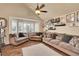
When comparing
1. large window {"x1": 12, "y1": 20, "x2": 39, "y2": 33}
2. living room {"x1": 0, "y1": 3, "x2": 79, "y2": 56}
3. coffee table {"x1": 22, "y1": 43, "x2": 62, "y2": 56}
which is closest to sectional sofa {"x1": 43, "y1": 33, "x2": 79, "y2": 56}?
living room {"x1": 0, "y1": 3, "x2": 79, "y2": 56}

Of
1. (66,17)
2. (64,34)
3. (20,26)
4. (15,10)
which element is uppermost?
(15,10)

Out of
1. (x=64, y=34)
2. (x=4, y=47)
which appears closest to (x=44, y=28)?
(x=64, y=34)

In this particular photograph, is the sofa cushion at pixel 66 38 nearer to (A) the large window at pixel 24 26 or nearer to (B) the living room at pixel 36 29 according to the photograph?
(B) the living room at pixel 36 29

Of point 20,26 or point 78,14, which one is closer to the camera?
point 78,14

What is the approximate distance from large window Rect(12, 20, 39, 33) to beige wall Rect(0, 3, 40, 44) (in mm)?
119

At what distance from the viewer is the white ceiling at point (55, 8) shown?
92.7 inches

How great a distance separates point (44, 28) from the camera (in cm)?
248

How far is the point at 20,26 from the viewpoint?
8.02 feet

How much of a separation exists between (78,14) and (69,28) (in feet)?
1.01

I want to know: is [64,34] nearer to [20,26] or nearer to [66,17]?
[66,17]

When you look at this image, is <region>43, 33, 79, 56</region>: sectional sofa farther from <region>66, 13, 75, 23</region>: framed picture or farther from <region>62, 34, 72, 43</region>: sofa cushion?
<region>66, 13, 75, 23</region>: framed picture

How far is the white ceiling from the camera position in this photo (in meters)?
2.35

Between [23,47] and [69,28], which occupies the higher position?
[69,28]

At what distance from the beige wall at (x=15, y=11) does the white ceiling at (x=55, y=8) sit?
0.10 meters
